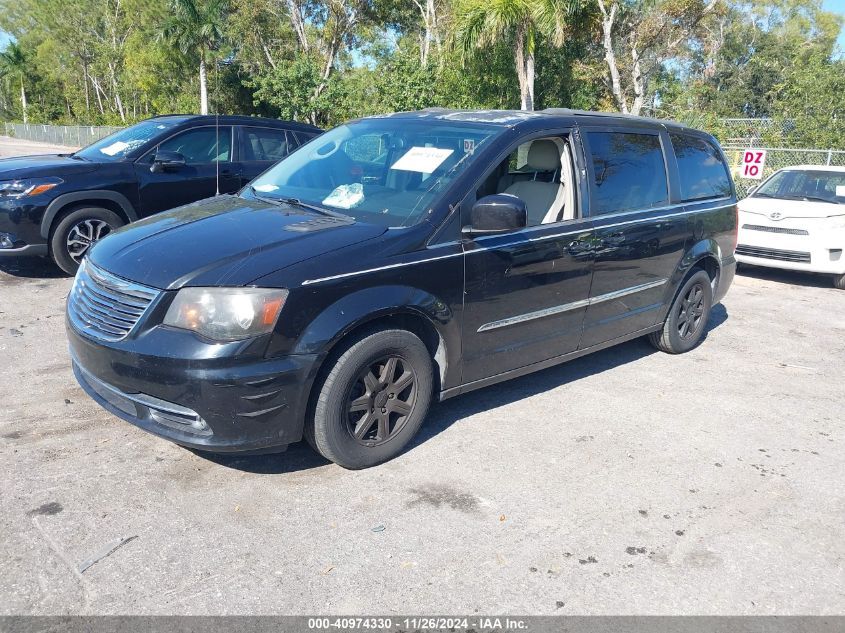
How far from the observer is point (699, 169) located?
5914mm

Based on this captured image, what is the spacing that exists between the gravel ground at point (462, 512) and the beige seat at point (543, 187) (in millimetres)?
1304

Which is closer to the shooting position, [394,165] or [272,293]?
[272,293]

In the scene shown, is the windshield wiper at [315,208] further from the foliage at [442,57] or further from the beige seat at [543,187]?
the foliage at [442,57]

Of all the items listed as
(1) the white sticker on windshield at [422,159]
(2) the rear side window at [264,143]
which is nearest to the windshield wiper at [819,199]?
(2) the rear side window at [264,143]

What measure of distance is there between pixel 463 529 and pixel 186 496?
1354mm

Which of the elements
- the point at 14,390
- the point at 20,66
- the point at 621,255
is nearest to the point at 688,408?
the point at 621,255

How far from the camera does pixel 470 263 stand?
3.96 m

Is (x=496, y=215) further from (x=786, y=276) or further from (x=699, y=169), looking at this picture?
(x=786, y=276)

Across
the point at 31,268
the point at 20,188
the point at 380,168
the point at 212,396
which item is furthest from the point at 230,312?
the point at 31,268

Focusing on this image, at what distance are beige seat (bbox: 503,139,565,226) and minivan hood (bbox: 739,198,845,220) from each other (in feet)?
19.9

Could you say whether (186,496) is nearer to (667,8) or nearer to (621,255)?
(621,255)

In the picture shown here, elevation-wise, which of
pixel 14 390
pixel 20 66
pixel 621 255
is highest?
pixel 20 66

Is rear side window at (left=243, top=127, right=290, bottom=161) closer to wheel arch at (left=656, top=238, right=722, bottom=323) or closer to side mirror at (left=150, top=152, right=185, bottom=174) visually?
side mirror at (left=150, top=152, right=185, bottom=174)

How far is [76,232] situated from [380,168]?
14.7 feet
